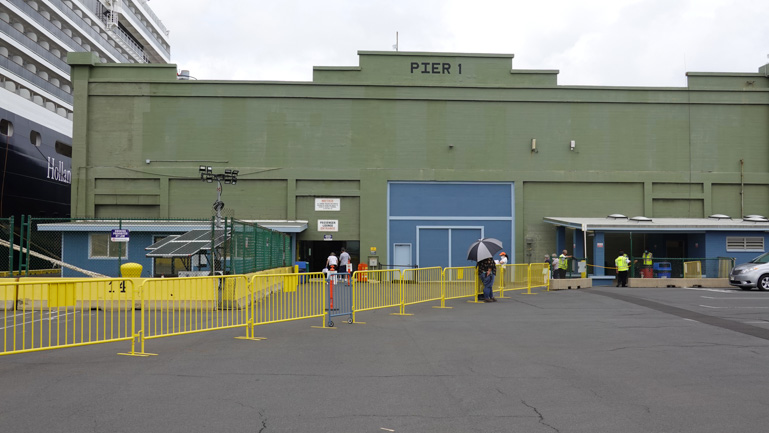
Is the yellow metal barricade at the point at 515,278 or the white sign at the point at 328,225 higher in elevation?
the white sign at the point at 328,225

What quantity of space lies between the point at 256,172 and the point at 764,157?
27046 mm

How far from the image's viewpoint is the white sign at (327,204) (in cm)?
3369

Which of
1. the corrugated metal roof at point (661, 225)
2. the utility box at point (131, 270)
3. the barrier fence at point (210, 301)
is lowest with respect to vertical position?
the barrier fence at point (210, 301)

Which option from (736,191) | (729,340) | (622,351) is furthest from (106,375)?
(736,191)

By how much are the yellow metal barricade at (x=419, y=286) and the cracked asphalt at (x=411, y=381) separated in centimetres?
338

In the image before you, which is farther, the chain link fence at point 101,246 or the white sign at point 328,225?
the white sign at point 328,225

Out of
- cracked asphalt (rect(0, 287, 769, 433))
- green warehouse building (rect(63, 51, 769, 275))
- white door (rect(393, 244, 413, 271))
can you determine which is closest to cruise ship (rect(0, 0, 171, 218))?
green warehouse building (rect(63, 51, 769, 275))

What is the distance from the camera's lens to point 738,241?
3080 cm

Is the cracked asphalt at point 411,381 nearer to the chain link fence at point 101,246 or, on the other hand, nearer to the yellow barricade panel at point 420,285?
the yellow barricade panel at point 420,285

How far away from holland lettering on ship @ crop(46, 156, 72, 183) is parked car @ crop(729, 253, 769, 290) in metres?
35.1

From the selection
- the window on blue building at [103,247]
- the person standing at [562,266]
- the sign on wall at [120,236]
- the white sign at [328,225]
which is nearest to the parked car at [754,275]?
the person standing at [562,266]

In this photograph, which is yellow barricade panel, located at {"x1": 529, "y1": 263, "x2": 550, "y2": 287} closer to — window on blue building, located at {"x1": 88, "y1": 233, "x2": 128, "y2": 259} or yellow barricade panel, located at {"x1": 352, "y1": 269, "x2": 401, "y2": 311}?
yellow barricade panel, located at {"x1": 352, "y1": 269, "x2": 401, "y2": 311}

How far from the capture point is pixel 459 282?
20.2 m

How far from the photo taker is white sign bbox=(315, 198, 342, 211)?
111ft
